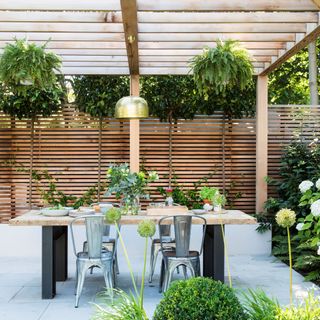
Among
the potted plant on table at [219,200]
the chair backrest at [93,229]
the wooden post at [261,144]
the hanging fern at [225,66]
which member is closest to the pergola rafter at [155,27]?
the hanging fern at [225,66]

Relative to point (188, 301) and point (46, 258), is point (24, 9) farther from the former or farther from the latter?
point (188, 301)

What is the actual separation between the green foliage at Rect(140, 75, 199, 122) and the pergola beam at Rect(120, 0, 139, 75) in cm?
99

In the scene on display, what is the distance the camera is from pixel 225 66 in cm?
549

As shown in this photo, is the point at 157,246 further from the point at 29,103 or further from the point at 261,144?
the point at 29,103

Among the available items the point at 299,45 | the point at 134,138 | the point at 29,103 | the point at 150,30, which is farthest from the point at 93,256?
the point at 29,103

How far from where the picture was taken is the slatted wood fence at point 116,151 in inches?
328

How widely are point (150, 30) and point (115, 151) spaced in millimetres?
2633

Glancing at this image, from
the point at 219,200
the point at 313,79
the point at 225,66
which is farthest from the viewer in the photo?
the point at 313,79

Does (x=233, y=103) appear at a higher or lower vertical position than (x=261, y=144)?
higher

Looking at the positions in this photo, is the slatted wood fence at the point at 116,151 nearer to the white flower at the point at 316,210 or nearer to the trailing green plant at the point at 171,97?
the trailing green plant at the point at 171,97

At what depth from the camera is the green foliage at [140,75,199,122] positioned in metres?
8.24

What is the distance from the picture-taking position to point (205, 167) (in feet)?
27.8

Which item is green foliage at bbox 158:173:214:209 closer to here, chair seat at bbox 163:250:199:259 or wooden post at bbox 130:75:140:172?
wooden post at bbox 130:75:140:172

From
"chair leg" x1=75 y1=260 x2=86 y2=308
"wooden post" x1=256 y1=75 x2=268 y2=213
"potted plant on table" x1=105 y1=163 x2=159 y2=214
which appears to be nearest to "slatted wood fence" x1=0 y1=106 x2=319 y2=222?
"wooden post" x1=256 y1=75 x2=268 y2=213
